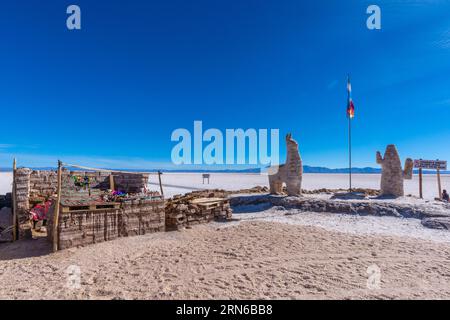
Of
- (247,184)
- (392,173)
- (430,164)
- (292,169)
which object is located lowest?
(247,184)

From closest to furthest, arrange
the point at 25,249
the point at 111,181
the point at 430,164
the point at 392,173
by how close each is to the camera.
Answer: the point at 25,249
the point at 111,181
the point at 392,173
the point at 430,164

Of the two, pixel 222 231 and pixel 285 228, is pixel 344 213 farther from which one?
pixel 222 231

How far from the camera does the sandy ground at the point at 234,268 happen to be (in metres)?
4.79

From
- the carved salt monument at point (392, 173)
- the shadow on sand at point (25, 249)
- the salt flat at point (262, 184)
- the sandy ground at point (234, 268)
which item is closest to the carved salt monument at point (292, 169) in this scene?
the carved salt monument at point (392, 173)

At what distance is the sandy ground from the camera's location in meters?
4.79

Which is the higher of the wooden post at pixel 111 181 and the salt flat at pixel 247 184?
the wooden post at pixel 111 181

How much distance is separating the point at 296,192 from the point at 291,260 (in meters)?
8.89

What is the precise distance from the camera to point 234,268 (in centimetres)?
594

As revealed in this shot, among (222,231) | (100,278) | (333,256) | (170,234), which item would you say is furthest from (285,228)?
(100,278)

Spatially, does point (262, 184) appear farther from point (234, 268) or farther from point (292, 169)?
point (234, 268)

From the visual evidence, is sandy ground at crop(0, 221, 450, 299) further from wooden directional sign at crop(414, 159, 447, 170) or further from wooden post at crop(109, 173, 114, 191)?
wooden directional sign at crop(414, 159, 447, 170)

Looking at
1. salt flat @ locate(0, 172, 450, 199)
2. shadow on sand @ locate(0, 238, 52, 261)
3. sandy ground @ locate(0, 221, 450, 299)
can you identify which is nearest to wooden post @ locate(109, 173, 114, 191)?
shadow on sand @ locate(0, 238, 52, 261)

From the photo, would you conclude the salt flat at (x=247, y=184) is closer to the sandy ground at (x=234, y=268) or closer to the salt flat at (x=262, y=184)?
the salt flat at (x=262, y=184)

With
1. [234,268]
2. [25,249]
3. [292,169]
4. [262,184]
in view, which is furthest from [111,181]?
[262,184]
